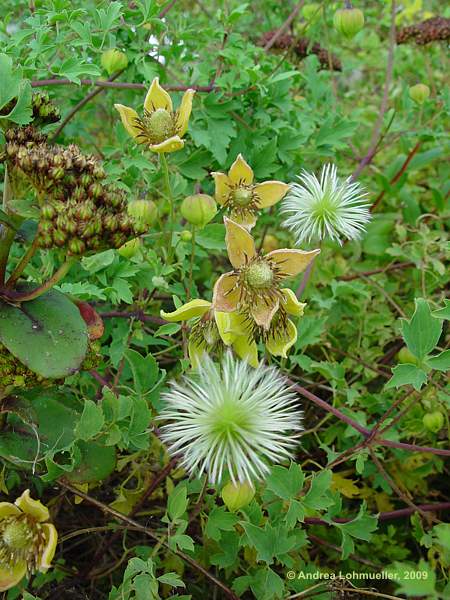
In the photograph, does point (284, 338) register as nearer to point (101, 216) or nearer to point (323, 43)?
point (101, 216)

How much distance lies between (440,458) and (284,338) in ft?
2.40

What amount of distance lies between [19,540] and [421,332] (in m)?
0.69

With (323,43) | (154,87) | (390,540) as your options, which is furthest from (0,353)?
(323,43)

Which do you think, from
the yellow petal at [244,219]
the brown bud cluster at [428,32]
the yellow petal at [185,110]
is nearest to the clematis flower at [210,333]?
the yellow petal at [244,219]

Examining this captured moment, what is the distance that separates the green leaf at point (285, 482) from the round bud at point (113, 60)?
0.94 meters

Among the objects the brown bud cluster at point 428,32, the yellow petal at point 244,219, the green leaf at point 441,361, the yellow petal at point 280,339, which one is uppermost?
the brown bud cluster at point 428,32

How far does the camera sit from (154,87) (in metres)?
1.16

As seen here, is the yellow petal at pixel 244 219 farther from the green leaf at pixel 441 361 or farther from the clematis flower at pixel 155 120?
the green leaf at pixel 441 361

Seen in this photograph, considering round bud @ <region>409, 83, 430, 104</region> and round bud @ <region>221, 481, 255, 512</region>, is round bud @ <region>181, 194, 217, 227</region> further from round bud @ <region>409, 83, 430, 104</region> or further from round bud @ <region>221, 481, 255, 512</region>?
round bud @ <region>409, 83, 430, 104</region>

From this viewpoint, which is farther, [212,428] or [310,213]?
[310,213]

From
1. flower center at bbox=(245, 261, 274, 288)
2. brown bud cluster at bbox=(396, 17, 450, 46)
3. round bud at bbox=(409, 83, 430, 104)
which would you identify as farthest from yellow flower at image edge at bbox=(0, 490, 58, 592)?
brown bud cluster at bbox=(396, 17, 450, 46)

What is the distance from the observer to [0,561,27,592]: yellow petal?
0.94 m

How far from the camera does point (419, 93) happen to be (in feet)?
6.36

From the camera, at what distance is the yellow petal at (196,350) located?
107 centimetres
